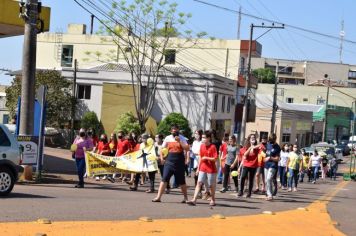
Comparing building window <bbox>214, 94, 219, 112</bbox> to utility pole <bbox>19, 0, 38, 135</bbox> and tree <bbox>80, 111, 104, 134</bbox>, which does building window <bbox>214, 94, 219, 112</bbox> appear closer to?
tree <bbox>80, 111, 104, 134</bbox>

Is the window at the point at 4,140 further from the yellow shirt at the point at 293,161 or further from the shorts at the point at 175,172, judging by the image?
the yellow shirt at the point at 293,161

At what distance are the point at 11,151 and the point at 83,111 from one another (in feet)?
111

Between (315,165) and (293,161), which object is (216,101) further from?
(293,161)

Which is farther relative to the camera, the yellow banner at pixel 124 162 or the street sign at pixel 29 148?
the yellow banner at pixel 124 162

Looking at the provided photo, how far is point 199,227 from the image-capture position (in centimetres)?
1080

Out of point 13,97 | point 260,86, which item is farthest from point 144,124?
point 260,86

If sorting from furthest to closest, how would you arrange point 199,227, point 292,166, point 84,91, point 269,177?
point 84,91 < point 292,166 < point 269,177 < point 199,227

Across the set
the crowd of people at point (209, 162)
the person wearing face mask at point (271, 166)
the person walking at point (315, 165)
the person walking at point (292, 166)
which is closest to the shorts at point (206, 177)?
the crowd of people at point (209, 162)

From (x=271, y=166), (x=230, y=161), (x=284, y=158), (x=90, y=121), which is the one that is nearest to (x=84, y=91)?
(x=90, y=121)

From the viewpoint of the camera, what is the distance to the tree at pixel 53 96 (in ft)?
145

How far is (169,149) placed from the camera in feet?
46.5

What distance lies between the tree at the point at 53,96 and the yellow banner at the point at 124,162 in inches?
1026

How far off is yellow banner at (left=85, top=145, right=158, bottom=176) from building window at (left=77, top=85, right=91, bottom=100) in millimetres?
29118

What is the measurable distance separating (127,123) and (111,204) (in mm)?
30649
